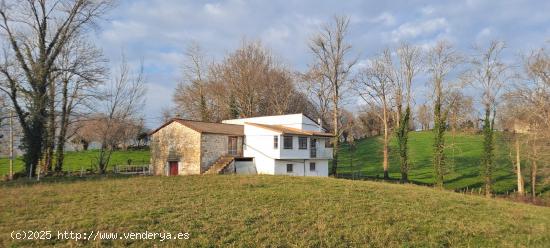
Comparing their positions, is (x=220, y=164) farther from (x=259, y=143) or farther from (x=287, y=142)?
(x=287, y=142)

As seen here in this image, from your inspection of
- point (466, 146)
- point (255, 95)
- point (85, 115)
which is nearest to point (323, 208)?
point (85, 115)

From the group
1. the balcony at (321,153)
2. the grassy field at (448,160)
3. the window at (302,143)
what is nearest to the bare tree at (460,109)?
the grassy field at (448,160)

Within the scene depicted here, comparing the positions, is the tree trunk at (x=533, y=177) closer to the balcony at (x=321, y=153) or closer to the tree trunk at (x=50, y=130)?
the balcony at (x=321, y=153)

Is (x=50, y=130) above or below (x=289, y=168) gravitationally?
above

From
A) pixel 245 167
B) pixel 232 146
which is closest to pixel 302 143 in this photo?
pixel 245 167

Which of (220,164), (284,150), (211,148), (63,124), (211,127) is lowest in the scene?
(220,164)

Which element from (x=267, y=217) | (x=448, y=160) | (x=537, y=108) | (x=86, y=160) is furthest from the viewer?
(x=86, y=160)

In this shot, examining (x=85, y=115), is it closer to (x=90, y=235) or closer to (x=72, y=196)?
(x=72, y=196)

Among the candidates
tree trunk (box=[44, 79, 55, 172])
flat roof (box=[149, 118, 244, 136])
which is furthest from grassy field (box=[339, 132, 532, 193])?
tree trunk (box=[44, 79, 55, 172])

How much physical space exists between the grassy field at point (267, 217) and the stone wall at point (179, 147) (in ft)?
41.6

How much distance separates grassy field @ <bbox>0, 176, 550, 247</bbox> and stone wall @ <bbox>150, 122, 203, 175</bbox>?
12675 millimetres

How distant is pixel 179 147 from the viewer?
3291 cm

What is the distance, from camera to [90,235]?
9.56 metres

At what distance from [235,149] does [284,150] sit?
5.05 m
